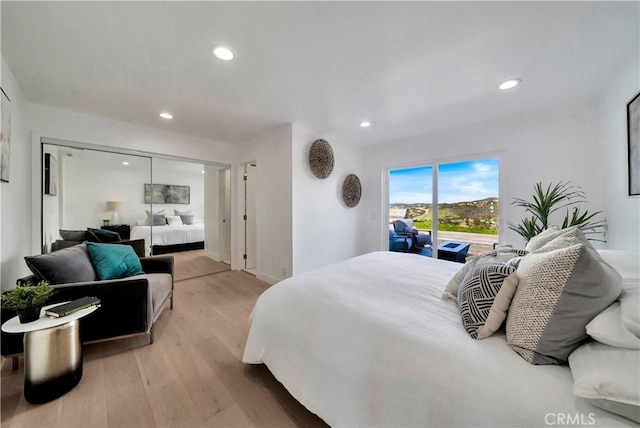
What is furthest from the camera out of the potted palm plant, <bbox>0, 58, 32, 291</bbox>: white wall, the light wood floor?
the potted palm plant

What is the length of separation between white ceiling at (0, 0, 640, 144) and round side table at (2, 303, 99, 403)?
6.24ft

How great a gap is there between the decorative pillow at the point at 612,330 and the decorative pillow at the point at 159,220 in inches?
179

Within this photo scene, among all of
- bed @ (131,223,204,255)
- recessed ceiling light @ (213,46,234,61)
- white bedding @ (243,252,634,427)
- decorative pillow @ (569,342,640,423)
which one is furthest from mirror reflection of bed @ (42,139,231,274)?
decorative pillow @ (569,342,640,423)

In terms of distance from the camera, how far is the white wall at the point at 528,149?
8.15 ft

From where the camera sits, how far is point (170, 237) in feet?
13.3

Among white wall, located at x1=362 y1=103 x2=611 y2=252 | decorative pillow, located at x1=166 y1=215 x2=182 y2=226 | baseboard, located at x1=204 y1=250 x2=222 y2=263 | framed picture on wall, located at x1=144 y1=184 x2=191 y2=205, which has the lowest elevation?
baseboard, located at x1=204 y1=250 x2=222 y2=263

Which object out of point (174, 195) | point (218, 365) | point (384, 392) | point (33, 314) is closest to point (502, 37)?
point (384, 392)

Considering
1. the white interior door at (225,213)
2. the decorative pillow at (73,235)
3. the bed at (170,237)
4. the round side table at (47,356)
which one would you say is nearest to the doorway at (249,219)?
the white interior door at (225,213)

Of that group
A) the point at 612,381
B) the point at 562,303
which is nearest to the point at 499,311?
the point at 562,303

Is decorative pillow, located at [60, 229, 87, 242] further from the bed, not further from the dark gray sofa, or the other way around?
the dark gray sofa

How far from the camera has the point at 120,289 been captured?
5.87ft

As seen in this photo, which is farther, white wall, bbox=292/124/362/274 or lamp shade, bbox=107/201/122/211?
white wall, bbox=292/124/362/274

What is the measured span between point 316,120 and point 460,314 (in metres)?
2.77

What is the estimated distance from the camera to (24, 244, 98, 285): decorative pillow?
1.68m
